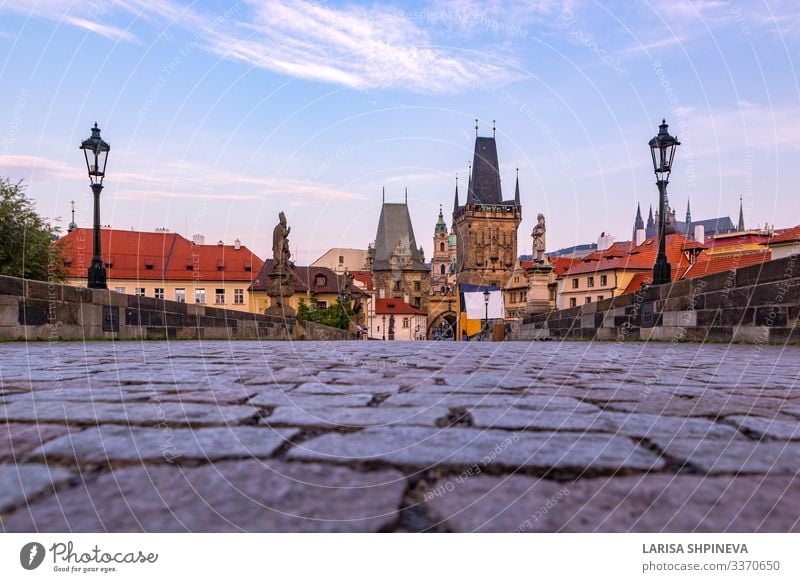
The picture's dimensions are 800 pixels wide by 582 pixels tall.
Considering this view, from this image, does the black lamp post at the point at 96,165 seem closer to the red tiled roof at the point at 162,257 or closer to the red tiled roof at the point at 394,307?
the red tiled roof at the point at 162,257

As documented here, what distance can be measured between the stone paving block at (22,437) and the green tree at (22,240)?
27.4 meters

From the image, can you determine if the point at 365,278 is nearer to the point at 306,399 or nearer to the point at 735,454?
the point at 306,399

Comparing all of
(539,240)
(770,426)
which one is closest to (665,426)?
(770,426)

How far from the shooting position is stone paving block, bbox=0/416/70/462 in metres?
1.55

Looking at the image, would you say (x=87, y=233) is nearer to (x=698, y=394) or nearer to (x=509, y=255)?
(x=698, y=394)

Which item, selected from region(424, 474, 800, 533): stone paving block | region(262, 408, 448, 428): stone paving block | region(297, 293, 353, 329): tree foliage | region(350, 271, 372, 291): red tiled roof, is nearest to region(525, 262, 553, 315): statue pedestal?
region(262, 408, 448, 428): stone paving block

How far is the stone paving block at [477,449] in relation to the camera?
4.92 ft

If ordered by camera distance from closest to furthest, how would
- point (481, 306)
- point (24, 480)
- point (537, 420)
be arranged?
point (24, 480)
point (537, 420)
point (481, 306)

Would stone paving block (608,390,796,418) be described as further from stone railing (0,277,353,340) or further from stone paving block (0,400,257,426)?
stone railing (0,277,353,340)

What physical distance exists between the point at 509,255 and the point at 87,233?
198 ft

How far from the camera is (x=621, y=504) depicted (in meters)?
1.20

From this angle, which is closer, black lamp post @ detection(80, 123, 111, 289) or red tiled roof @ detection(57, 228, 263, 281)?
black lamp post @ detection(80, 123, 111, 289)

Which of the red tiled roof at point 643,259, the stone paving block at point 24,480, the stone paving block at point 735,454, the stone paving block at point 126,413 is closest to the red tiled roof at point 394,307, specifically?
the red tiled roof at point 643,259

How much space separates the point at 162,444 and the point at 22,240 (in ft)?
102
